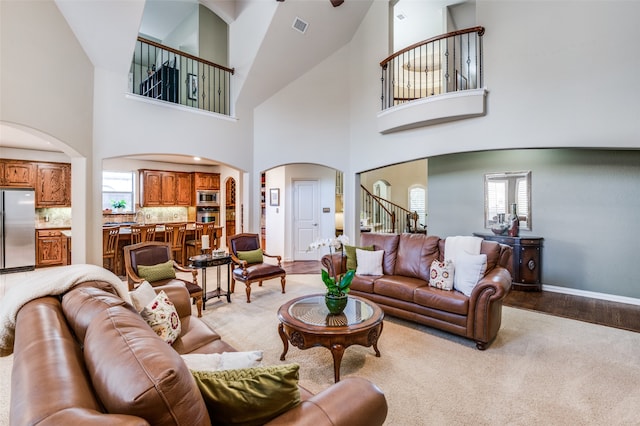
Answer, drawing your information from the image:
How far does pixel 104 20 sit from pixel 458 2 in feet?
21.8

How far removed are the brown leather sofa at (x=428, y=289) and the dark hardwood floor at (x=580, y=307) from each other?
1.18 m

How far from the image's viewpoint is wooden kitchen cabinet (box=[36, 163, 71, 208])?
665 cm

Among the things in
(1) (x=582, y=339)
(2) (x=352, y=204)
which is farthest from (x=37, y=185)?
(1) (x=582, y=339)

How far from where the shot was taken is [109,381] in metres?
0.95

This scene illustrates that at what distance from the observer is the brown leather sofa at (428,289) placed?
304 cm

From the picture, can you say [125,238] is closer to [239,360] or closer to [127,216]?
[127,216]

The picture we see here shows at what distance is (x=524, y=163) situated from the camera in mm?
5391

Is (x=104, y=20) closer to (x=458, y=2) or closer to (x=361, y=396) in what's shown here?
(x=361, y=396)

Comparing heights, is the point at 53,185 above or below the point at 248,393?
above

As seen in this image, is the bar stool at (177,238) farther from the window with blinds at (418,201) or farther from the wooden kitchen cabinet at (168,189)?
the window with blinds at (418,201)

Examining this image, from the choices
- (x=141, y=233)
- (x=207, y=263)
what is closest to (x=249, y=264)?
(x=207, y=263)

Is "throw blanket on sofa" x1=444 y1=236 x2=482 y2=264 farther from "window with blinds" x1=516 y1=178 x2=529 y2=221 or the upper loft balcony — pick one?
"window with blinds" x1=516 y1=178 x2=529 y2=221

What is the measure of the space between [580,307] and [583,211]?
5.11 feet

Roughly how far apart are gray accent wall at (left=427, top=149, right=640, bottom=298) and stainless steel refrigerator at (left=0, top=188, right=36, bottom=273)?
8997mm
